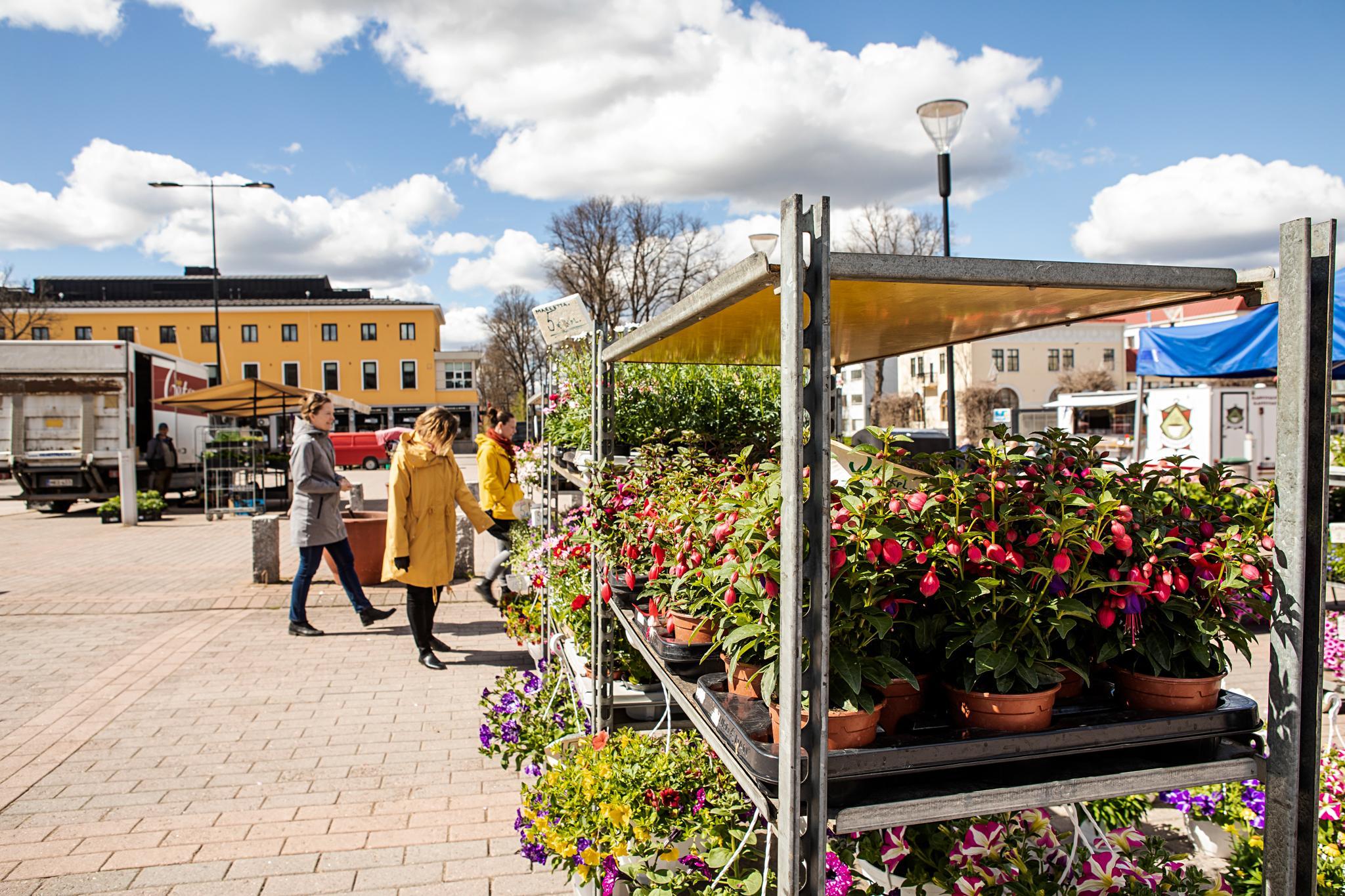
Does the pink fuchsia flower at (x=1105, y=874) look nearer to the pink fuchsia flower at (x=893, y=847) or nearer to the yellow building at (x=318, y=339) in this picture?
the pink fuchsia flower at (x=893, y=847)

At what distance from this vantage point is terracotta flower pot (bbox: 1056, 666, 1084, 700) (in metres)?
1.95

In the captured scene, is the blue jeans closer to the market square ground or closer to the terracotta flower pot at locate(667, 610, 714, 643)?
the market square ground

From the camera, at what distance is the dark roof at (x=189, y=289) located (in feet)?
207

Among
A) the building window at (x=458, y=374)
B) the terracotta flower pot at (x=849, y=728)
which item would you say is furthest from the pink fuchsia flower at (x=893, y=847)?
the building window at (x=458, y=374)

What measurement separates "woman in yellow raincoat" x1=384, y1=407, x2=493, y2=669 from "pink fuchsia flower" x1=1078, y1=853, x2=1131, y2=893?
175 inches

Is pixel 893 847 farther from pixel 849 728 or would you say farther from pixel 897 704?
pixel 849 728

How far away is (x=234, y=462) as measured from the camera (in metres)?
18.8

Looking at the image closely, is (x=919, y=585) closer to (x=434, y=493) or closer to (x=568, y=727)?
(x=568, y=727)

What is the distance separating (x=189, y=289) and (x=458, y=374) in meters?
24.7

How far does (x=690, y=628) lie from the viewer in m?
2.43

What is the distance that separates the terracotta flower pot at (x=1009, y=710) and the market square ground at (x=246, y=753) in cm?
198

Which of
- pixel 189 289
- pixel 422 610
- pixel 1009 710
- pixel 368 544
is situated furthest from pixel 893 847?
pixel 189 289

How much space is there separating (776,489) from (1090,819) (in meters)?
1.54

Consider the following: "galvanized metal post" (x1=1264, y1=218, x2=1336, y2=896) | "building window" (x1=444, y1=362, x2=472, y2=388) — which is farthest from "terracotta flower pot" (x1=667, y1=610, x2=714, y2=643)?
"building window" (x1=444, y1=362, x2=472, y2=388)
